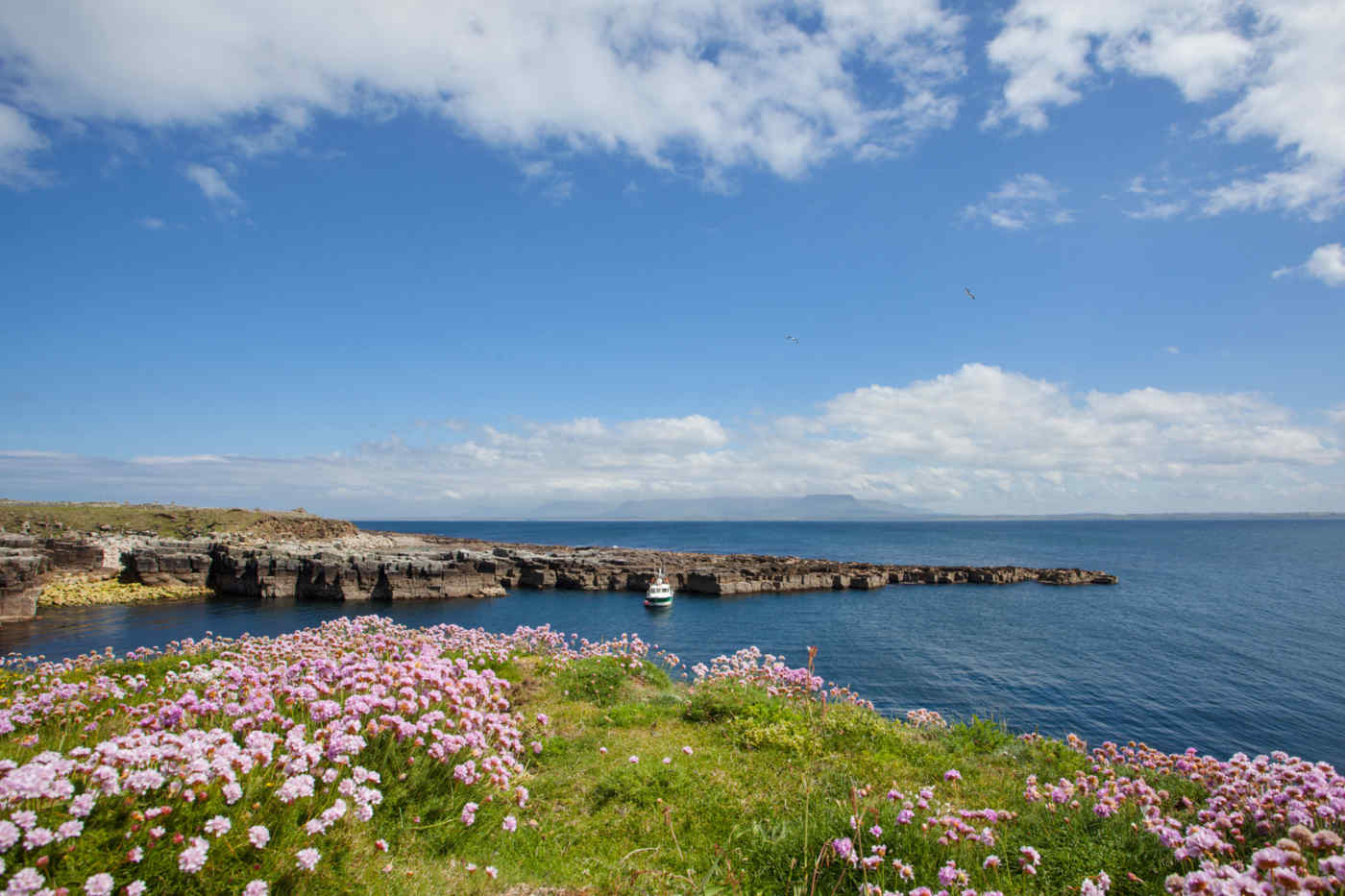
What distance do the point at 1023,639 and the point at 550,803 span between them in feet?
126

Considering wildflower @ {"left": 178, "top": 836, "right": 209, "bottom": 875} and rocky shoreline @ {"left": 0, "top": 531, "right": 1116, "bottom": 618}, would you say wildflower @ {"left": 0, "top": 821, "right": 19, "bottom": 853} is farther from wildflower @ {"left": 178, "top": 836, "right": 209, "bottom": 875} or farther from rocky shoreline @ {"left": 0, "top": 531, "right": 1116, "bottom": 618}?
rocky shoreline @ {"left": 0, "top": 531, "right": 1116, "bottom": 618}

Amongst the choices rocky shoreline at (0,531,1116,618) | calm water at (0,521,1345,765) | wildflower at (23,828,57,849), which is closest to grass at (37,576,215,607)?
rocky shoreline at (0,531,1116,618)

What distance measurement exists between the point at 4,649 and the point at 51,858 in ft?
111

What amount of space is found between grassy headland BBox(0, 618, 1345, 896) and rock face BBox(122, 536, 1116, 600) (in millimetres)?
39610

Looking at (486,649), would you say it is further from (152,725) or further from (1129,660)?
(1129,660)

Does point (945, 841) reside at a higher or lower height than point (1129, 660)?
higher

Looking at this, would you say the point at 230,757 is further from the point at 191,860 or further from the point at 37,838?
the point at 37,838

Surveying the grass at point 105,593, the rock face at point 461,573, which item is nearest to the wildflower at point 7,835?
the rock face at point 461,573

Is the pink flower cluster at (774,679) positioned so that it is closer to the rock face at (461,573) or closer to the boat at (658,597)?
the boat at (658,597)

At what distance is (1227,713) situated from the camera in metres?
23.1

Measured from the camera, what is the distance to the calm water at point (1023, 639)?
22.7m

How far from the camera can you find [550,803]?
649 cm

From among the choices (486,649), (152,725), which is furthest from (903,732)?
(152,725)

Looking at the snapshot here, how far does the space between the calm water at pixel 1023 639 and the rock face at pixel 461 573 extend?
2453 millimetres
